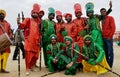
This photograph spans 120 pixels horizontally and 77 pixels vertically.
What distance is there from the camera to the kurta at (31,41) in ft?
36.4

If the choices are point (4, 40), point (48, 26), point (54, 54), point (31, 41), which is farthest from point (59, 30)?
point (4, 40)

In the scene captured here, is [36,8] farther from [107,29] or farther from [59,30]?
[107,29]

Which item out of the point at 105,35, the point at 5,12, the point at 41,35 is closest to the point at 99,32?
the point at 105,35

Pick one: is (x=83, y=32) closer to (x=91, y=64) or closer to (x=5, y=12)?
(x=91, y=64)

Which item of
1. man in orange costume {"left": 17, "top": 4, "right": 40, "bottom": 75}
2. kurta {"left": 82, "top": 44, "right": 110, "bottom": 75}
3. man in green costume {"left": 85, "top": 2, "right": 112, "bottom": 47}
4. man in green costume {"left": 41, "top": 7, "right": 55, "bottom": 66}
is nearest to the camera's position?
kurta {"left": 82, "top": 44, "right": 110, "bottom": 75}

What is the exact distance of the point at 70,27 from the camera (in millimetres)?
11281

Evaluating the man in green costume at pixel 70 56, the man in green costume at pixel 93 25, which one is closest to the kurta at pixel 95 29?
the man in green costume at pixel 93 25

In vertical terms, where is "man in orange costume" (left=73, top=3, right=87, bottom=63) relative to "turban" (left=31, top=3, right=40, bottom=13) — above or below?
below

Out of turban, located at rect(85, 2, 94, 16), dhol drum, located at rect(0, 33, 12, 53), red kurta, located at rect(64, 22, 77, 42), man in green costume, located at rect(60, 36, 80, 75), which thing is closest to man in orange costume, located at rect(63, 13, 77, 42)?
red kurta, located at rect(64, 22, 77, 42)

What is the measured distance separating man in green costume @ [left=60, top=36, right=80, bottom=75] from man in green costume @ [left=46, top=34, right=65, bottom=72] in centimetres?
13

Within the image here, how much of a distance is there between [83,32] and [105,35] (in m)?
0.65

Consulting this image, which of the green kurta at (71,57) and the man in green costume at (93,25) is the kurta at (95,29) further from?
the green kurta at (71,57)

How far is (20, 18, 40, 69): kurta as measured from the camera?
11.1 meters

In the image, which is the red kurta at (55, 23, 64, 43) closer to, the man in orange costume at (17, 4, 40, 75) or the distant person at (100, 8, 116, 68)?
the man in orange costume at (17, 4, 40, 75)
